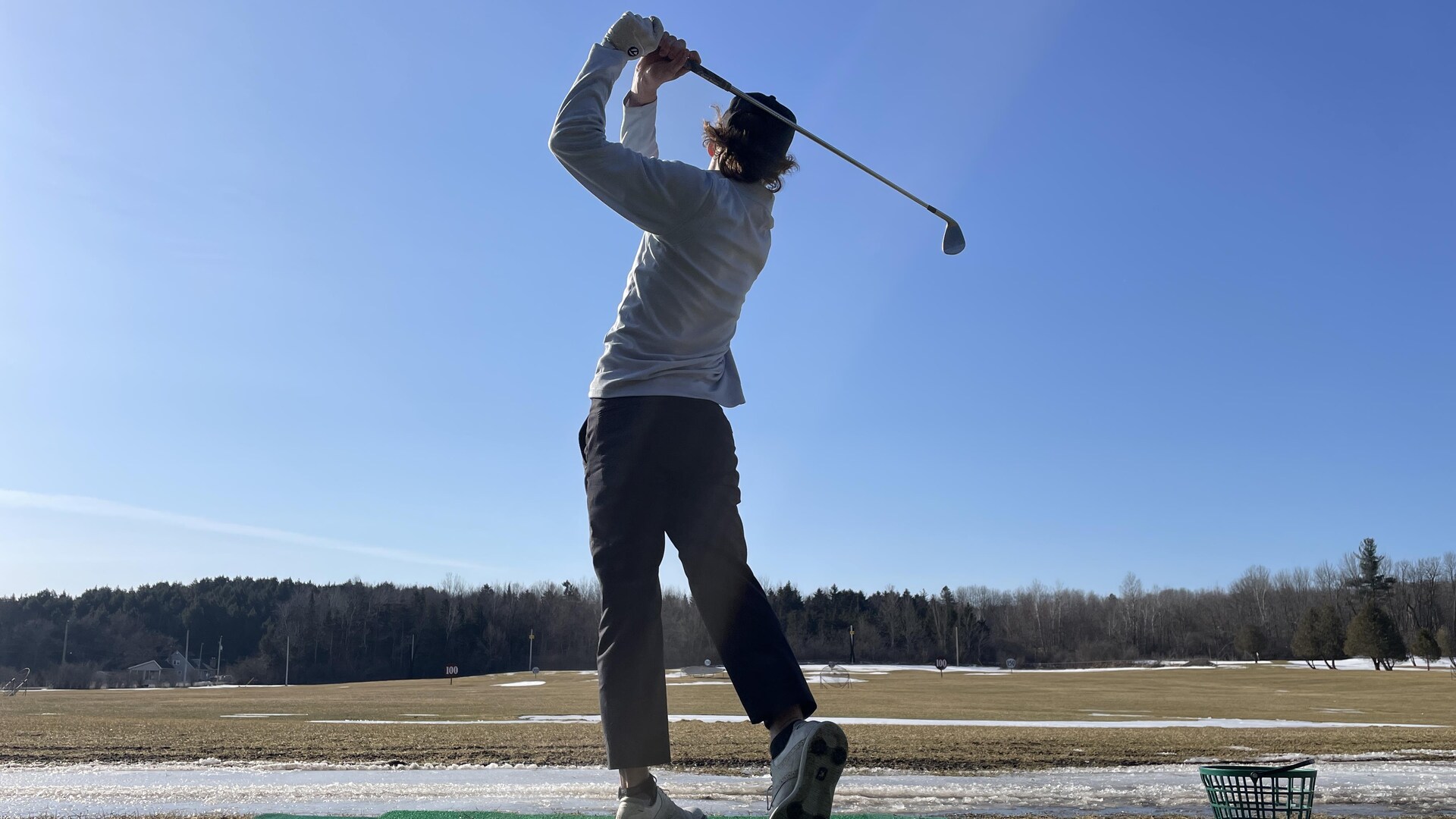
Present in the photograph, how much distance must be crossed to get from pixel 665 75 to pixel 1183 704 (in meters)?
28.2

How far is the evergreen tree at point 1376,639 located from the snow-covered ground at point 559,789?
67.9m

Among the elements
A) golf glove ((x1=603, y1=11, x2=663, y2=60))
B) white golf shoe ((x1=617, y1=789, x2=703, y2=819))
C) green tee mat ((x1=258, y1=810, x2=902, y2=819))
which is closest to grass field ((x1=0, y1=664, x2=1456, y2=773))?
green tee mat ((x1=258, y1=810, x2=902, y2=819))

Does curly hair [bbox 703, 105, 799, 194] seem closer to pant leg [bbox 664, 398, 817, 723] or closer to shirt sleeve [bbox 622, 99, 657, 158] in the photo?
shirt sleeve [bbox 622, 99, 657, 158]

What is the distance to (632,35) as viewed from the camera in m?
2.78

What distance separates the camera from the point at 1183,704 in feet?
86.7

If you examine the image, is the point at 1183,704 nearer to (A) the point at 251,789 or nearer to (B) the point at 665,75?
(A) the point at 251,789

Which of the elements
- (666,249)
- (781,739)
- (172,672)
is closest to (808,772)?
(781,739)

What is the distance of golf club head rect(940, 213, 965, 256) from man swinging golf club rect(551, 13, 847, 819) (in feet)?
4.71

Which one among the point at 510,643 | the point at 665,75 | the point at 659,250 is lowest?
the point at 510,643

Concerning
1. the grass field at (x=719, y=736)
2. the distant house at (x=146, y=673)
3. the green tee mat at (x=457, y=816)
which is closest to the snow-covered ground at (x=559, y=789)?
the grass field at (x=719, y=736)

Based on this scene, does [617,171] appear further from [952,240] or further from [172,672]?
[172,672]

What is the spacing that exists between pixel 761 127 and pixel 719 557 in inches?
49.1

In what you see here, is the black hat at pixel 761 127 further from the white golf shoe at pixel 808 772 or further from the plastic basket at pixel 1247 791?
the plastic basket at pixel 1247 791

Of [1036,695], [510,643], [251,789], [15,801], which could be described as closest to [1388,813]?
[251,789]
